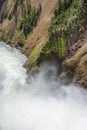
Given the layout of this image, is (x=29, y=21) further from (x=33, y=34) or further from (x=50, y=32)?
(x=50, y=32)

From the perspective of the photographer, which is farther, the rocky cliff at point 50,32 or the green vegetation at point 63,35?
the green vegetation at point 63,35

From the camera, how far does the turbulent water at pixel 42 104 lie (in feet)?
138

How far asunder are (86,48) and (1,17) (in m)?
78.7

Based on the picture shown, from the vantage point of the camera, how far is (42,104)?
47.7 meters

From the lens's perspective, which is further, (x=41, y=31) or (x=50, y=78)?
(x=41, y=31)

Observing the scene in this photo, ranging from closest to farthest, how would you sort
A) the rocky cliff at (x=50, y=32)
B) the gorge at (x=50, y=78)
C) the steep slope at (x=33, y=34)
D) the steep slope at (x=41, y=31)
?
the gorge at (x=50, y=78) → the rocky cliff at (x=50, y=32) → the steep slope at (x=33, y=34) → the steep slope at (x=41, y=31)

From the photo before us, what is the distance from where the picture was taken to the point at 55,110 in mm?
45281

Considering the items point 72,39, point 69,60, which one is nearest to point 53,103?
point 69,60

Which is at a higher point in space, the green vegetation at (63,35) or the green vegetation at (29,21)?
the green vegetation at (29,21)

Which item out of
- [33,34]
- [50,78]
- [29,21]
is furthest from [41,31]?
[50,78]

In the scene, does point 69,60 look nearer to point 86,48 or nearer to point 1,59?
point 86,48

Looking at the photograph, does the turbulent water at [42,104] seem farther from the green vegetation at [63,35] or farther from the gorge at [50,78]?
the green vegetation at [63,35]

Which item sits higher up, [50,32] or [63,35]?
[50,32]

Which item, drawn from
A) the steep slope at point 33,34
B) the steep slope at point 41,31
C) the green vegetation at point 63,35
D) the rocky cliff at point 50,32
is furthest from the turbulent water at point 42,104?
the steep slope at point 41,31
